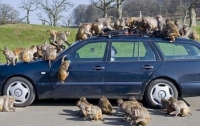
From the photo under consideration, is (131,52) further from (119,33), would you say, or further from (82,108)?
(82,108)

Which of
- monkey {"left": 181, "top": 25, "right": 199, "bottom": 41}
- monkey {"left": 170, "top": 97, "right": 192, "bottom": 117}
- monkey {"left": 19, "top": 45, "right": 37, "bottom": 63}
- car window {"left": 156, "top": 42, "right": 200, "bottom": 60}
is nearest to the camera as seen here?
monkey {"left": 170, "top": 97, "right": 192, "bottom": 117}

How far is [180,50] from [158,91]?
3.18 ft

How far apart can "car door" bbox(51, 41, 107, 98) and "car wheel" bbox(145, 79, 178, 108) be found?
0.92 metres

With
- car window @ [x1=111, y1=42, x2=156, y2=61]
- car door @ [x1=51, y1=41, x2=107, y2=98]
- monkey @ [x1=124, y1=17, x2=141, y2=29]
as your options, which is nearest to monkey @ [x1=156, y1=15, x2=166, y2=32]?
monkey @ [x1=124, y1=17, x2=141, y2=29]

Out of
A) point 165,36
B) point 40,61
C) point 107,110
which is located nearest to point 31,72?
point 40,61

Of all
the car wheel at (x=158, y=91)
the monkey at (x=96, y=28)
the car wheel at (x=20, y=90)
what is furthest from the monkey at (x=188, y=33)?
the car wheel at (x=20, y=90)

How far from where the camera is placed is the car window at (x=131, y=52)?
7328 mm

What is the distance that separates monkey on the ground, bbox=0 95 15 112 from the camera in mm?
6971

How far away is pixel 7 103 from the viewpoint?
704cm

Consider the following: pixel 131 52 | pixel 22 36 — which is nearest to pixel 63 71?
pixel 131 52

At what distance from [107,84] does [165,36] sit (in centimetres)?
157

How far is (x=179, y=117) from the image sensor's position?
21.9 feet

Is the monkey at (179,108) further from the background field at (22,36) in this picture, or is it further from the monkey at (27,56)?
the background field at (22,36)

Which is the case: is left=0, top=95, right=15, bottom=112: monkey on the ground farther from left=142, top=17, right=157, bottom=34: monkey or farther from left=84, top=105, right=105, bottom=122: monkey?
left=142, top=17, right=157, bottom=34: monkey
